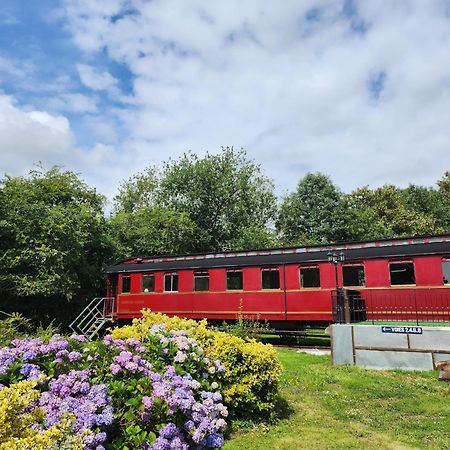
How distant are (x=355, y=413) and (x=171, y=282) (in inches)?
495

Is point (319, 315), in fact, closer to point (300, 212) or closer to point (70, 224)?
point (70, 224)

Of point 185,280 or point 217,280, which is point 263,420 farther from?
point 185,280

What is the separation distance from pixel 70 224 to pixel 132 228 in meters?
8.79

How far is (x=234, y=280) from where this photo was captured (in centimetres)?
1684

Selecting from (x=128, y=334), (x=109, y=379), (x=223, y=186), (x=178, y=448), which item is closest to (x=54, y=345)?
(x=109, y=379)

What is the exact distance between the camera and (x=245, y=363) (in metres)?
6.71

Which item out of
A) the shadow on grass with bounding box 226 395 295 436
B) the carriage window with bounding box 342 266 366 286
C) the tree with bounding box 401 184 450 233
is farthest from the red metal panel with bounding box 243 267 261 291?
the tree with bounding box 401 184 450 233

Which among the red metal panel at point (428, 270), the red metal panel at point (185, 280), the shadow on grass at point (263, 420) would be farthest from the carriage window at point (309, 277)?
the shadow on grass at point (263, 420)

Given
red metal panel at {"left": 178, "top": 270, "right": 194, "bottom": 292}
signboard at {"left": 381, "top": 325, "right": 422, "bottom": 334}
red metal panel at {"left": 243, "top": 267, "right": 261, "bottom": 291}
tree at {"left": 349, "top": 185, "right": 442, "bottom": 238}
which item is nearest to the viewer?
Answer: signboard at {"left": 381, "top": 325, "right": 422, "bottom": 334}

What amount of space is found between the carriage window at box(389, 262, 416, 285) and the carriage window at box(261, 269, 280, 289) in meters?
4.10

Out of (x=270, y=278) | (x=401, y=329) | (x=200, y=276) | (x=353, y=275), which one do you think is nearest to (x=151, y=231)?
(x=200, y=276)

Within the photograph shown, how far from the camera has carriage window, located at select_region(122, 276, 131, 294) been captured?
2028cm

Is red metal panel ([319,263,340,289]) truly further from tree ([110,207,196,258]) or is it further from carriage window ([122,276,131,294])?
tree ([110,207,196,258])

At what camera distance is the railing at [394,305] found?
12383 mm
